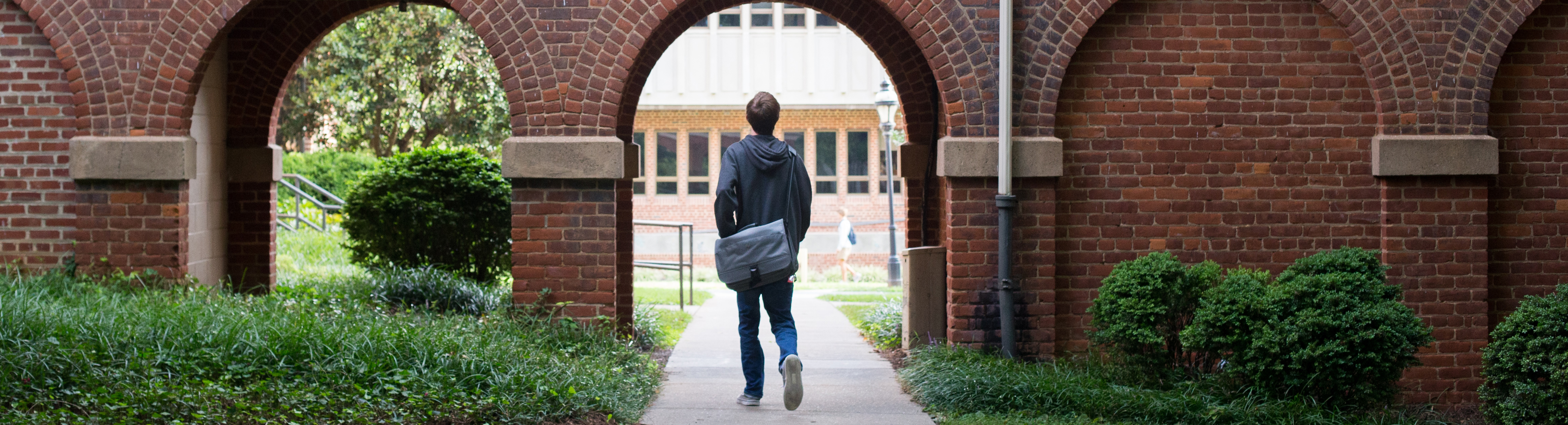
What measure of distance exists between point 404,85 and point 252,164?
10.6 metres

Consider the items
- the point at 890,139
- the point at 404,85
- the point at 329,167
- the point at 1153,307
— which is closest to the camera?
the point at 1153,307

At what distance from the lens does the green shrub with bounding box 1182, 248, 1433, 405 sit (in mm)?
5641

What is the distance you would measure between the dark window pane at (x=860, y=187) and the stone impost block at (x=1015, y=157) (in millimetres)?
20963

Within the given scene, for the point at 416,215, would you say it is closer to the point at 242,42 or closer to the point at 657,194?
the point at 242,42

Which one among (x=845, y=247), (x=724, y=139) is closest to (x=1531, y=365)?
(x=845, y=247)

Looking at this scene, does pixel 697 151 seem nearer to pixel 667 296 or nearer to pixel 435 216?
pixel 667 296

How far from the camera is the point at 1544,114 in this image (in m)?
7.39

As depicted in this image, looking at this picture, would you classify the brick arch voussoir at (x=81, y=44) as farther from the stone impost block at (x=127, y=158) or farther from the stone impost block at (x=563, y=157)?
the stone impost block at (x=563, y=157)

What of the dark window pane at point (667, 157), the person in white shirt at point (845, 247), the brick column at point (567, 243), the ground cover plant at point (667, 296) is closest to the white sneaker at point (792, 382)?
the brick column at point (567, 243)

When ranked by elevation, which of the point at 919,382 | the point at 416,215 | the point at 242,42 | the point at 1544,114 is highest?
the point at 242,42

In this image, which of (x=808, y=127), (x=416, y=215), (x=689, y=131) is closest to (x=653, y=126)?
(x=689, y=131)

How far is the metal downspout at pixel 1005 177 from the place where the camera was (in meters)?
6.77

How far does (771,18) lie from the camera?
27.3 meters

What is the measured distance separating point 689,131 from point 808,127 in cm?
297
